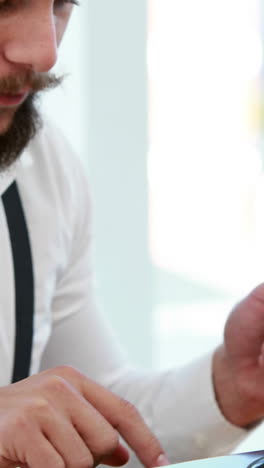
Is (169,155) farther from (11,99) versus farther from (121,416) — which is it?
(121,416)

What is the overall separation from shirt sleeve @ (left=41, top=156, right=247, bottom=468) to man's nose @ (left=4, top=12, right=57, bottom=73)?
0.97ft

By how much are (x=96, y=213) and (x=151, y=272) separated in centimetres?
21

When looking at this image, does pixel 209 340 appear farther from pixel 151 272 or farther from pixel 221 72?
pixel 221 72

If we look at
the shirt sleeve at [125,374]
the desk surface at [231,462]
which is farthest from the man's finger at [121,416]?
the shirt sleeve at [125,374]

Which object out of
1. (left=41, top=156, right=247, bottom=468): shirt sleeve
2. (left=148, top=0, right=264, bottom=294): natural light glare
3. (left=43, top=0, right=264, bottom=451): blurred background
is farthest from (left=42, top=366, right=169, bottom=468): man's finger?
(left=148, top=0, right=264, bottom=294): natural light glare

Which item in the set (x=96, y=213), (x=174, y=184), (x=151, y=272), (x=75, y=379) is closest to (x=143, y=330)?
(x=151, y=272)

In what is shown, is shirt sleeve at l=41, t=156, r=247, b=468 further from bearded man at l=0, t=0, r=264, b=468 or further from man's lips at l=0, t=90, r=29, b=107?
man's lips at l=0, t=90, r=29, b=107

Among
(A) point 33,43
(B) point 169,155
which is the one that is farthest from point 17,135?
(B) point 169,155

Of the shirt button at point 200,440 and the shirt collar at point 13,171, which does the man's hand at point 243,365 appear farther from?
the shirt collar at point 13,171

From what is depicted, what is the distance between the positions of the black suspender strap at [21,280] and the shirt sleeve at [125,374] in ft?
0.31

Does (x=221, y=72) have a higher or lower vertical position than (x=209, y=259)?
higher

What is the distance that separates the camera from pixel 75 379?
2.06 ft

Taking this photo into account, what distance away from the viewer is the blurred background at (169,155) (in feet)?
6.33

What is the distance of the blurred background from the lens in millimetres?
1929
